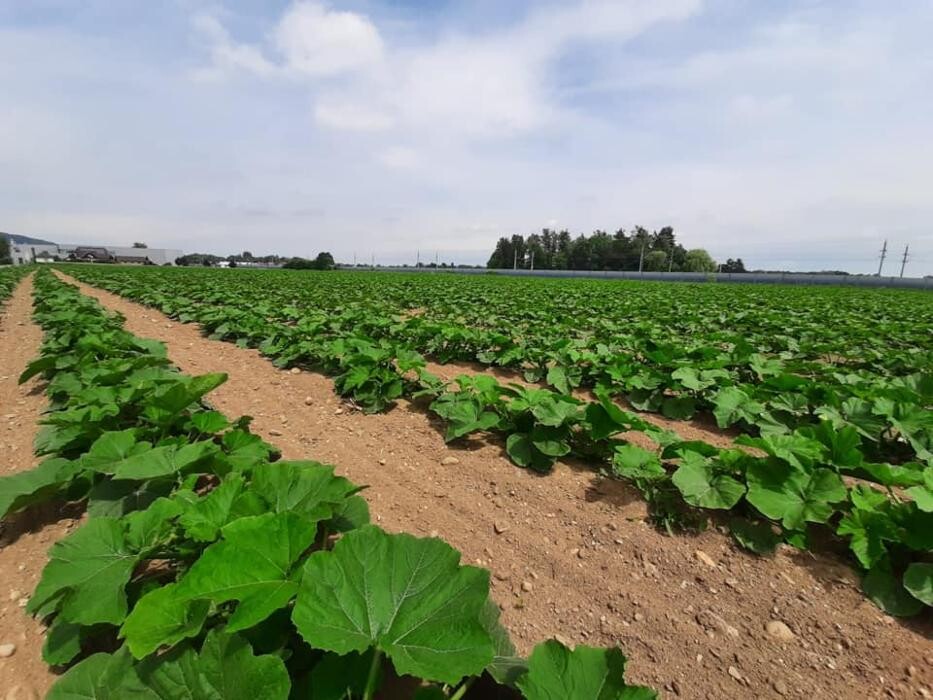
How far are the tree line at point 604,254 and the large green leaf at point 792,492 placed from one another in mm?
90042

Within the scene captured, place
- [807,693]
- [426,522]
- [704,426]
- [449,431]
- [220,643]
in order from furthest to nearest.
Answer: [704,426] < [449,431] < [426,522] < [807,693] < [220,643]

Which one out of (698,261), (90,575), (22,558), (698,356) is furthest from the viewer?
(698,261)

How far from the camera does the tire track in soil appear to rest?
5.16 feet

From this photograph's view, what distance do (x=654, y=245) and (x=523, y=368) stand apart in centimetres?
11144

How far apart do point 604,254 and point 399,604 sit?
102964 mm

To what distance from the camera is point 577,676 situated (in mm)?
1145

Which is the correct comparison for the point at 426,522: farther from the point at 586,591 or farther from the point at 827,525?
the point at 827,525

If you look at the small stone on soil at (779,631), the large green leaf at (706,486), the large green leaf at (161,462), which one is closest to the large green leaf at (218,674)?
the large green leaf at (161,462)

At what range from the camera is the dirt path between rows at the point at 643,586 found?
1.66 metres

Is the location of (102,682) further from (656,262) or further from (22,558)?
(656,262)

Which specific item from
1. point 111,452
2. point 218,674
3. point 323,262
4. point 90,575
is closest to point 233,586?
point 218,674

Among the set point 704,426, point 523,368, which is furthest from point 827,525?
point 523,368

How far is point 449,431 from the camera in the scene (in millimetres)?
3307

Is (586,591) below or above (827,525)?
below
